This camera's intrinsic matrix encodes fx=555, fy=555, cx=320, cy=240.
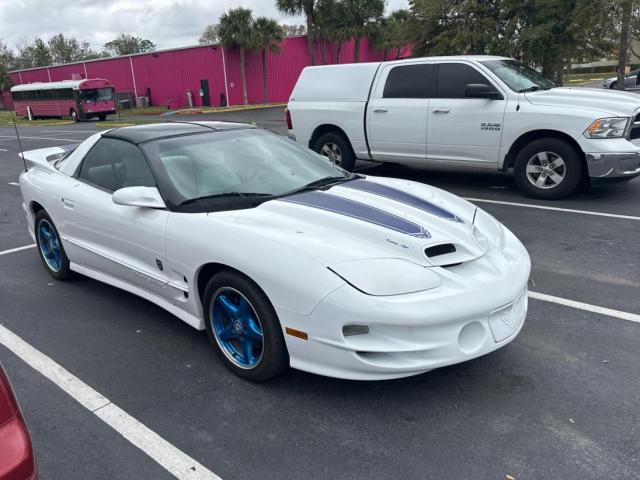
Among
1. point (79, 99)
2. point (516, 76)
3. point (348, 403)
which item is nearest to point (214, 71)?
point (79, 99)

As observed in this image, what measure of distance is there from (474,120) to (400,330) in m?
5.56

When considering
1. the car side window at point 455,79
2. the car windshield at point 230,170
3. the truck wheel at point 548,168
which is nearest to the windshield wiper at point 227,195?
the car windshield at point 230,170

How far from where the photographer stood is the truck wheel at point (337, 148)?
905cm

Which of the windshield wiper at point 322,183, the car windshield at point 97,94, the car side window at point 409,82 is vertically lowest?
the car windshield at point 97,94

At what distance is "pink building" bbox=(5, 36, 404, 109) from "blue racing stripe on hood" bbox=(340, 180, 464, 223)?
120 feet

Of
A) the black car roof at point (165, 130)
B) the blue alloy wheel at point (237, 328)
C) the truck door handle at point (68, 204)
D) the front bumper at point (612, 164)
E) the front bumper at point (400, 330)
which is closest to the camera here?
the front bumper at point (400, 330)

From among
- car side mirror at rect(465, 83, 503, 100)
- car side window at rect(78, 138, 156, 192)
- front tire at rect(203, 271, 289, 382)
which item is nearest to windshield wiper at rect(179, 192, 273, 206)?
car side window at rect(78, 138, 156, 192)

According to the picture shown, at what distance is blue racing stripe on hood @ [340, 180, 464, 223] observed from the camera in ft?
11.7

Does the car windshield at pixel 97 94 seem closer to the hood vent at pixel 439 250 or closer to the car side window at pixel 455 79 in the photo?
the car side window at pixel 455 79

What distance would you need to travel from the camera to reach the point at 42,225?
16.6ft

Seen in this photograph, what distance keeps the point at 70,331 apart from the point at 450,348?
2.78 metres

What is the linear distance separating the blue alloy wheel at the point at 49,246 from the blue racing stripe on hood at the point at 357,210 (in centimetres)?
251

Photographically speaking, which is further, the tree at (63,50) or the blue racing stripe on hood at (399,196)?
the tree at (63,50)

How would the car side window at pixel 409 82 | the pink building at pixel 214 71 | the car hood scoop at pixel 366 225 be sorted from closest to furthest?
the car hood scoop at pixel 366 225, the car side window at pixel 409 82, the pink building at pixel 214 71
